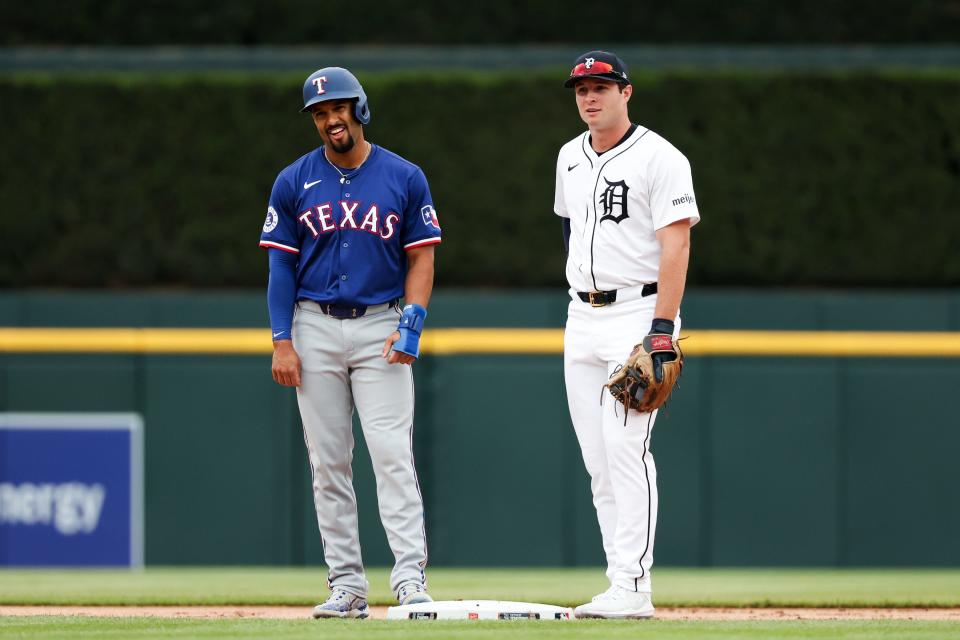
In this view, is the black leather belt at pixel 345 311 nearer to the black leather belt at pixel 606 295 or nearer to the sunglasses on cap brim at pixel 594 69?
the black leather belt at pixel 606 295

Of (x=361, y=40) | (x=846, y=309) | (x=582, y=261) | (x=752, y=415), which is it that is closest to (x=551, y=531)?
(x=752, y=415)

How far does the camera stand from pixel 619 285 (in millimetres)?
5359

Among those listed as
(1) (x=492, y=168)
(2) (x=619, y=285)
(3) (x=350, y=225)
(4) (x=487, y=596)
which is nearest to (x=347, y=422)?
(3) (x=350, y=225)

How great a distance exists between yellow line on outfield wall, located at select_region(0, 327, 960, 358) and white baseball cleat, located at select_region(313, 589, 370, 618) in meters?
4.42

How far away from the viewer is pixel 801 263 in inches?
416

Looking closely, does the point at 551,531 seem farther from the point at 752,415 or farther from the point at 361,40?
the point at 361,40

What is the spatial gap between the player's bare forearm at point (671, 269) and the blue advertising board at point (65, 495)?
5446 millimetres

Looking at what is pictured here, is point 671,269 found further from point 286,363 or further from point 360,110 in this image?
point 286,363

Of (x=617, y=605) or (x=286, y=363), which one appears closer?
(x=617, y=605)

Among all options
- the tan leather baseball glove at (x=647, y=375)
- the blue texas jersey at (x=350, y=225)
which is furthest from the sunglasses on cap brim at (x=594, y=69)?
the tan leather baseball glove at (x=647, y=375)

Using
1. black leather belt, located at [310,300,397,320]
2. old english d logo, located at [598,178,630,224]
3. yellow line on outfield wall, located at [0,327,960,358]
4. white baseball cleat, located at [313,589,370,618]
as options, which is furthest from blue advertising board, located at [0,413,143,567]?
old english d logo, located at [598,178,630,224]

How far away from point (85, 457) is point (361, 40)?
367cm

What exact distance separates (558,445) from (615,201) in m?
4.68

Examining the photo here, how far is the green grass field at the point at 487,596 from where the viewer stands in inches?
194
